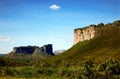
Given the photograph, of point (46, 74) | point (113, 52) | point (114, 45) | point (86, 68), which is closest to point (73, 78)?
point (86, 68)

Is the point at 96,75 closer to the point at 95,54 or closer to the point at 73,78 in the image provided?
the point at 73,78

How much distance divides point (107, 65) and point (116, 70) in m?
1.96

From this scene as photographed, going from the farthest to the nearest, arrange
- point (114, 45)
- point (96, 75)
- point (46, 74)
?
point (114, 45)
point (46, 74)
point (96, 75)

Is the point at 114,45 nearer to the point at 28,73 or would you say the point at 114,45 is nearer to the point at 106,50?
the point at 106,50

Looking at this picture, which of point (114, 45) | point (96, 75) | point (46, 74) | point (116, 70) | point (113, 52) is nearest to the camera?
point (96, 75)

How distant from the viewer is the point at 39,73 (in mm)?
48469

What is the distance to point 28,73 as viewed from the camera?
47531 millimetres

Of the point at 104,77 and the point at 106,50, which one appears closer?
the point at 104,77

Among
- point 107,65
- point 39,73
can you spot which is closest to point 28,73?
point 39,73

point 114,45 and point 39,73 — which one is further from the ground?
point 114,45

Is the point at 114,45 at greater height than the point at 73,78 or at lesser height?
greater

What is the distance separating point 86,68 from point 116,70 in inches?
296

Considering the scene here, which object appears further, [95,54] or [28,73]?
[95,54]

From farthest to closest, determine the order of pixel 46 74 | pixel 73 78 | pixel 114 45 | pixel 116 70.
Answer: pixel 114 45
pixel 46 74
pixel 116 70
pixel 73 78
